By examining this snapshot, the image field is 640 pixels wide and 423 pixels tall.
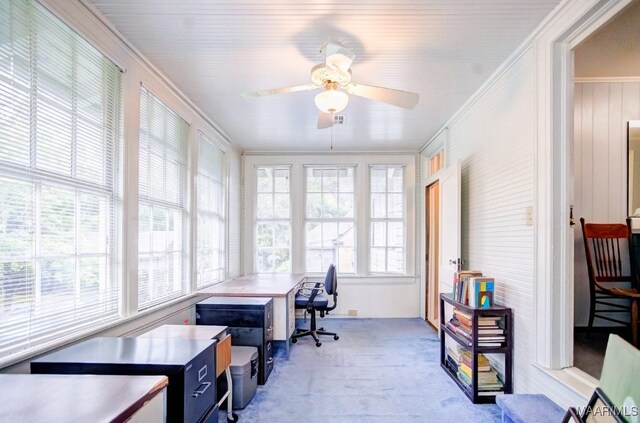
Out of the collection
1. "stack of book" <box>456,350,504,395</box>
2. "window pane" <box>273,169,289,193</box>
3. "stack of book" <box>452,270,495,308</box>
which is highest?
"window pane" <box>273,169,289,193</box>

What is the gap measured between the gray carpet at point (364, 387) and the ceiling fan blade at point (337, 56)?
2.40 metres

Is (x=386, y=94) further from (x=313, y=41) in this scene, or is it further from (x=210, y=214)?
(x=210, y=214)

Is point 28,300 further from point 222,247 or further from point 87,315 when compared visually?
point 222,247

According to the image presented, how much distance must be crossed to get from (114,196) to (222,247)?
221 cm

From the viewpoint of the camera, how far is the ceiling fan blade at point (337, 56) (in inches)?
78.8

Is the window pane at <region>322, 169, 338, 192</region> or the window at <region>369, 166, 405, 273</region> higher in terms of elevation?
the window pane at <region>322, 169, 338, 192</region>

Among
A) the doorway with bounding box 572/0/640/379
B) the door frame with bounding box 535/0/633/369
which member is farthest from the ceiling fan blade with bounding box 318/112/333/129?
the doorway with bounding box 572/0/640/379

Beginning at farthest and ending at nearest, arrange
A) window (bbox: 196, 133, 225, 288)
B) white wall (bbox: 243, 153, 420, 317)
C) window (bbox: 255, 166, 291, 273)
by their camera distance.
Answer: window (bbox: 255, 166, 291, 273) → white wall (bbox: 243, 153, 420, 317) → window (bbox: 196, 133, 225, 288)

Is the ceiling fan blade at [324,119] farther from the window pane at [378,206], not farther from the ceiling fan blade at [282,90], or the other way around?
the window pane at [378,206]

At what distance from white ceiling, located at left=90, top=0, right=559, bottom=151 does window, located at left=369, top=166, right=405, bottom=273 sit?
1809 millimetres

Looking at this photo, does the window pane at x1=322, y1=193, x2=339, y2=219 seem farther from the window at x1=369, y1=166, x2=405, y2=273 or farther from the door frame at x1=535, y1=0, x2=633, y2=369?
the door frame at x1=535, y1=0, x2=633, y2=369

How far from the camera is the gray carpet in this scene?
2.30 m

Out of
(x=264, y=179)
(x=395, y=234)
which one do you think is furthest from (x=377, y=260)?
(x=264, y=179)

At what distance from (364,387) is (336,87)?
7.92ft
